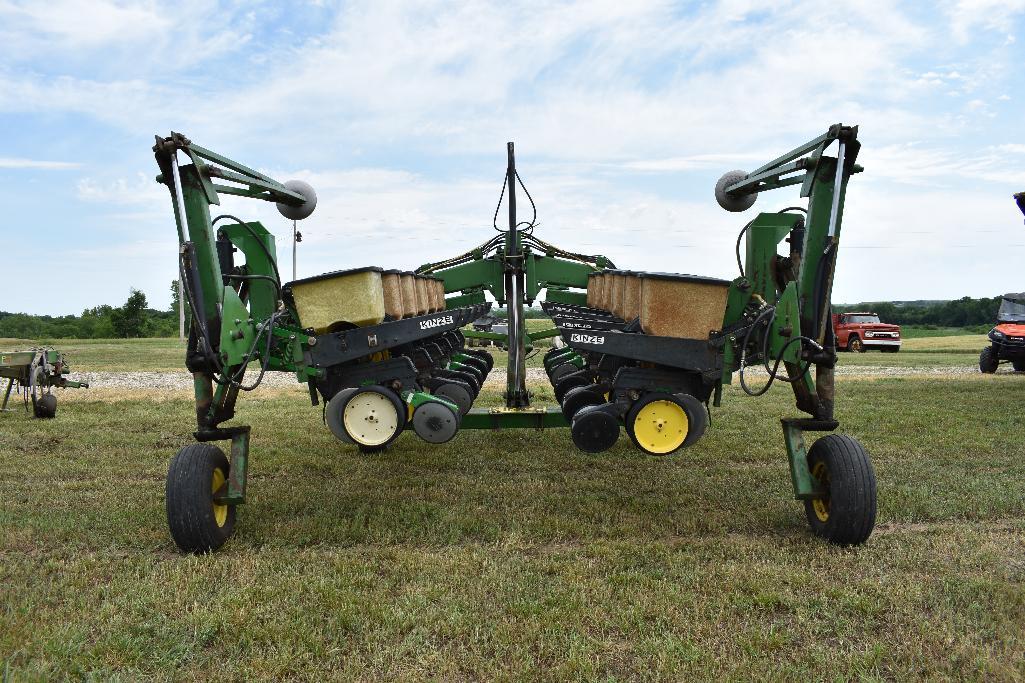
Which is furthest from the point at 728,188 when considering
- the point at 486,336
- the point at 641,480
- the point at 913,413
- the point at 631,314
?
the point at 913,413

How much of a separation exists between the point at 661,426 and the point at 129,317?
71.7 metres

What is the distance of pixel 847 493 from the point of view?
4.84 meters

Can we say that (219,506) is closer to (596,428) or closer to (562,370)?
(596,428)

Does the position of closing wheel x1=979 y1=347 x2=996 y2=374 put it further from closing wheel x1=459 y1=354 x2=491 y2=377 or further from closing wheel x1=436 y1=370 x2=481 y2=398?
closing wheel x1=436 y1=370 x2=481 y2=398

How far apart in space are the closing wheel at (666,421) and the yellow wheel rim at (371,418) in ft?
5.30

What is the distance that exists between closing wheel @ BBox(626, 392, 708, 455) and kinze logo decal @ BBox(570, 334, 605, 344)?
0.51 meters

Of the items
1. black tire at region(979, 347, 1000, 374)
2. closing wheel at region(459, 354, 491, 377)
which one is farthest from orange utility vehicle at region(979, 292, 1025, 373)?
closing wheel at region(459, 354, 491, 377)

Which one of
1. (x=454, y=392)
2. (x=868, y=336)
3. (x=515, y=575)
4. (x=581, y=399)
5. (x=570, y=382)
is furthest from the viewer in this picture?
(x=868, y=336)

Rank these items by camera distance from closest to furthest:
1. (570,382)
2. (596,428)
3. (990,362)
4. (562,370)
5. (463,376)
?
1. (596,428)
2. (570,382)
3. (463,376)
4. (562,370)
5. (990,362)

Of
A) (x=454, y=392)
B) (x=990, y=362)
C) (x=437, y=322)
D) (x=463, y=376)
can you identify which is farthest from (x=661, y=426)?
(x=990, y=362)

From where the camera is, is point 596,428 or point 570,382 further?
point 570,382

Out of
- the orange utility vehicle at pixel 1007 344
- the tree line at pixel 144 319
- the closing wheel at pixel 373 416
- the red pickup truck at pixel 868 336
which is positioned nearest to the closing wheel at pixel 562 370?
the closing wheel at pixel 373 416

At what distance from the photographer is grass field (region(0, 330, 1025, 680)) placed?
3443mm

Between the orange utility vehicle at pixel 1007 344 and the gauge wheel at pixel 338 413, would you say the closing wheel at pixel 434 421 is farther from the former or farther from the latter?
the orange utility vehicle at pixel 1007 344
